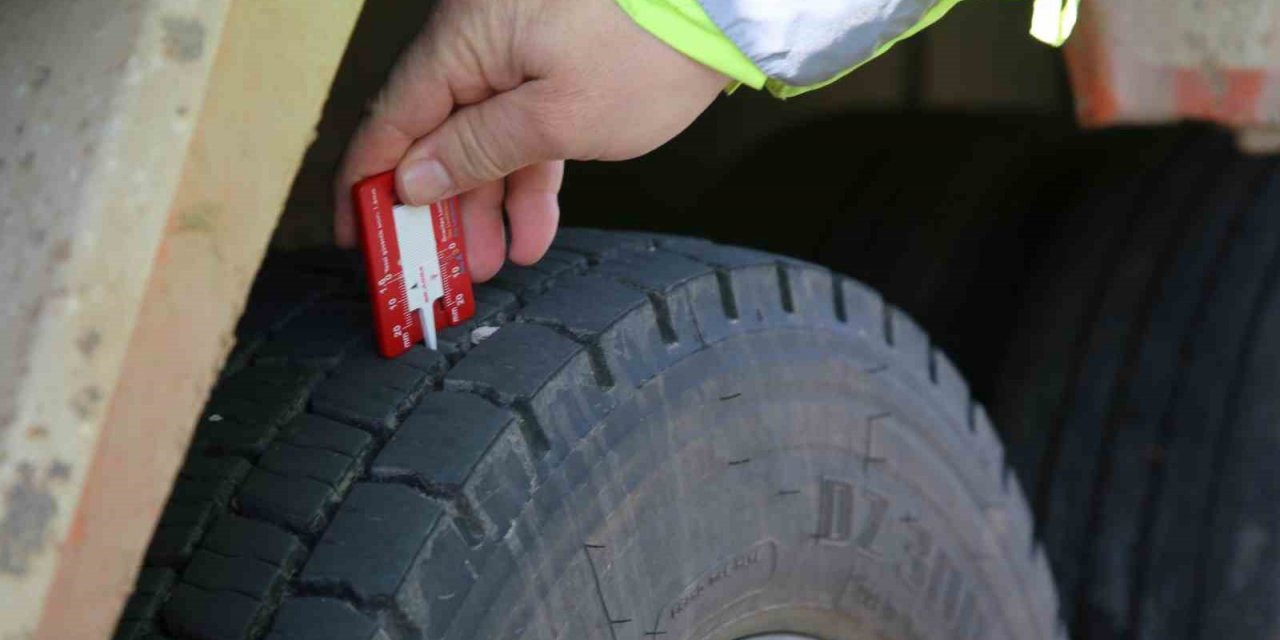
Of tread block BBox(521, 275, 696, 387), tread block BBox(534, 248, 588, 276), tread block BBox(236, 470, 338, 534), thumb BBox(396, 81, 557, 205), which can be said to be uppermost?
tread block BBox(534, 248, 588, 276)

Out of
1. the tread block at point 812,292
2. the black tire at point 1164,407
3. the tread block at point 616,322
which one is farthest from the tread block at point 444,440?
the black tire at point 1164,407

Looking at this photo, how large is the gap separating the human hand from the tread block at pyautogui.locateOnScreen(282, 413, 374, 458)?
137 millimetres

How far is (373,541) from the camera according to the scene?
0.77 metres

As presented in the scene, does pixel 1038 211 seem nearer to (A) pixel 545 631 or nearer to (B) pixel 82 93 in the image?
(A) pixel 545 631

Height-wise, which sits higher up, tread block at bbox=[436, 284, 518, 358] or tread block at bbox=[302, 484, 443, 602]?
tread block at bbox=[436, 284, 518, 358]

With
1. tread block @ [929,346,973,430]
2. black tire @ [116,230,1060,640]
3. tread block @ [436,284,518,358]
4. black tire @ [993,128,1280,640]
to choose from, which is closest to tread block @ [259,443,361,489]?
black tire @ [116,230,1060,640]

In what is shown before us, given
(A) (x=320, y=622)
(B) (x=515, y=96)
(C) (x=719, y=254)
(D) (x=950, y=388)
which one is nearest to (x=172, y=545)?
(A) (x=320, y=622)

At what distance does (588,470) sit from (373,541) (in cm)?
15

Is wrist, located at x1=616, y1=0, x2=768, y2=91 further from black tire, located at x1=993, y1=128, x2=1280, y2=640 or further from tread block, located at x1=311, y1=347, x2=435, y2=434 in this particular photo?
black tire, located at x1=993, y1=128, x2=1280, y2=640

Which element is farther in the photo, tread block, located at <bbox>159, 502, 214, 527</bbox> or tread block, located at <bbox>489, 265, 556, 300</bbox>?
tread block, located at <bbox>489, 265, 556, 300</bbox>

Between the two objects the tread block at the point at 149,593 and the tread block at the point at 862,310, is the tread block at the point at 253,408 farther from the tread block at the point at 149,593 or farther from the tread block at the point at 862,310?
the tread block at the point at 862,310

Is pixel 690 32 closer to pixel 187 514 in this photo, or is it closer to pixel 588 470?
pixel 588 470

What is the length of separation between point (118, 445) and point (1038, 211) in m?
1.83

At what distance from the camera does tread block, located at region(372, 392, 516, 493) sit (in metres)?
0.80
